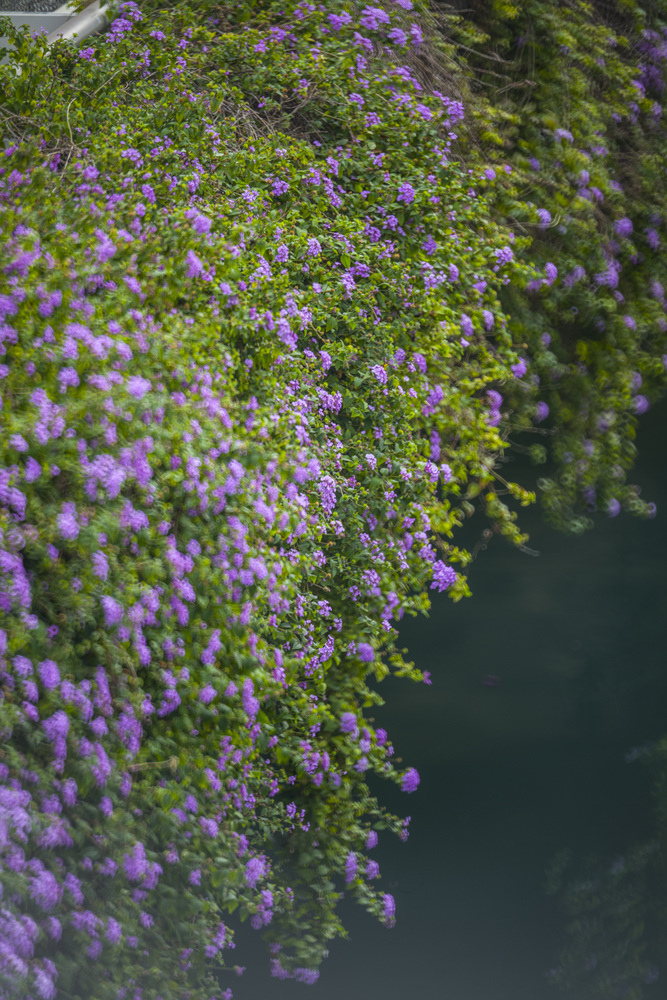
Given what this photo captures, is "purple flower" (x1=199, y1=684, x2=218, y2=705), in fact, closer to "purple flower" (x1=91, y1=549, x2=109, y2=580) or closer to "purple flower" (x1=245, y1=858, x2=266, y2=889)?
"purple flower" (x1=91, y1=549, x2=109, y2=580)

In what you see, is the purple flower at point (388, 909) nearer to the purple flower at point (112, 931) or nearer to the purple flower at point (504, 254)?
the purple flower at point (112, 931)

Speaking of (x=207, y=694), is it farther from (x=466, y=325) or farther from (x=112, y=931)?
(x=466, y=325)

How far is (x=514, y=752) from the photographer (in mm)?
3381

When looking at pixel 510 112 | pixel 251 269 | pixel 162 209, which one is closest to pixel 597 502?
pixel 510 112

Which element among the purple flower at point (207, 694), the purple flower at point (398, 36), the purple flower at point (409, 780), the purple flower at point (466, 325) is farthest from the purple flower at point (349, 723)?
the purple flower at point (398, 36)

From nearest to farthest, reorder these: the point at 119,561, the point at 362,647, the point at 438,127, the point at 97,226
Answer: the point at 119,561 < the point at 97,226 < the point at 362,647 < the point at 438,127

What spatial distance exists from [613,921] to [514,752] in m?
0.68

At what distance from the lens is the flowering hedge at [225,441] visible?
166 centimetres

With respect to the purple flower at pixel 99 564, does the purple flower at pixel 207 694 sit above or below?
below

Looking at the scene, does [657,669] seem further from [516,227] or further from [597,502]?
[516,227]

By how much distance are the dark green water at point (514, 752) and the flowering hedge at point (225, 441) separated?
244 mm

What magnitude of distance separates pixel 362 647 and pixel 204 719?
0.78m

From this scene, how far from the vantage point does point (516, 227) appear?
→ 3.68 metres

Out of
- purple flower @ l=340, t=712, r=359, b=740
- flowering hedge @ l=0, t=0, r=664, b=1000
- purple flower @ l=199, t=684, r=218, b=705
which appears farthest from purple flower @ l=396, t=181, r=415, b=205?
purple flower @ l=199, t=684, r=218, b=705
